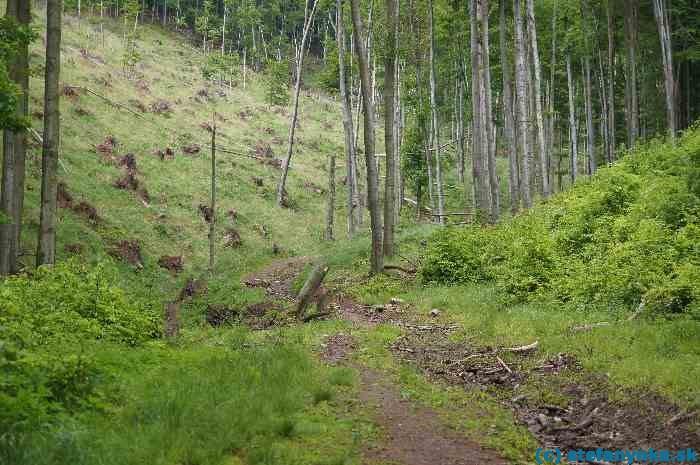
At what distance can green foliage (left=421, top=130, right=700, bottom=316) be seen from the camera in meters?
10.3

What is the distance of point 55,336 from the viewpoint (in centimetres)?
749

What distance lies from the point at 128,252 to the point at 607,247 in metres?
18.0

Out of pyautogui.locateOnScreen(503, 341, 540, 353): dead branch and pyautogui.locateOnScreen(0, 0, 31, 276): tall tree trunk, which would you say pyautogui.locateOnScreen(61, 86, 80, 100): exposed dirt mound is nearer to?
pyautogui.locateOnScreen(0, 0, 31, 276): tall tree trunk

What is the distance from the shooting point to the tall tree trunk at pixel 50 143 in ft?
45.4

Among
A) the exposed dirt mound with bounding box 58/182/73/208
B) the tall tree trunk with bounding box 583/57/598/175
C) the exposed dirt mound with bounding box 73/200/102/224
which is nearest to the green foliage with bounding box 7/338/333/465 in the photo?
the exposed dirt mound with bounding box 73/200/102/224

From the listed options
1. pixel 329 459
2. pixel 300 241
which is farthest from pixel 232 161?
pixel 329 459

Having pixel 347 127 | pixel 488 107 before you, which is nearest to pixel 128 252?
pixel 347 127

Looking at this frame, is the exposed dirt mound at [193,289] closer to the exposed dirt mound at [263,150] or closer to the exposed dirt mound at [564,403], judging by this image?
the exposed dirt mound at [564,403]

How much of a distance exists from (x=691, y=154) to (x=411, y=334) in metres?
9.45

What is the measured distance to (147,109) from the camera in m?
44.3

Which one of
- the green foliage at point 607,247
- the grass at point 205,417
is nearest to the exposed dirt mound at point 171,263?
the green foliage at point 607,247

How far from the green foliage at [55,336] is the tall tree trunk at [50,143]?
7.49 feet

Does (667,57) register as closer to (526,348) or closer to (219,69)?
(526,348)

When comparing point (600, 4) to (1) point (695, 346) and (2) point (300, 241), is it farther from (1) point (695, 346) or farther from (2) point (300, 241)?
(1) point (695, 346)
